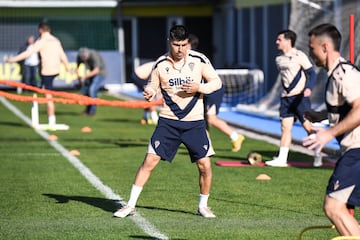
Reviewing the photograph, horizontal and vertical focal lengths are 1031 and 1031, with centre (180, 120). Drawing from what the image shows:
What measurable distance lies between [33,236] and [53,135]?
36.8 feet

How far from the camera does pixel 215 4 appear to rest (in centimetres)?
4056

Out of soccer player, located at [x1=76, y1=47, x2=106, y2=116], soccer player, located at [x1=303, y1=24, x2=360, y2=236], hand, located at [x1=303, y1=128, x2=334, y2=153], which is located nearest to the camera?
hand, located at [x1=303, y1=128, x2=334, y2=153]

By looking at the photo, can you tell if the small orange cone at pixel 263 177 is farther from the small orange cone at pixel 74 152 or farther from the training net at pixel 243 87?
the training net at pixel 243 87

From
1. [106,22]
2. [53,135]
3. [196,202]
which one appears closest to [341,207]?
[196,202]

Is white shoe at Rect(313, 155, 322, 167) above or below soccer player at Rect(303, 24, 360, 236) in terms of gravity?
below

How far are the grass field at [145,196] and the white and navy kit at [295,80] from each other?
97 cm

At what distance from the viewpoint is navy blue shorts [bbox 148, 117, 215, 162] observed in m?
10.7

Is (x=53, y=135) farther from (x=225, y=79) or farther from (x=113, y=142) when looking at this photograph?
(x=225, y=79)

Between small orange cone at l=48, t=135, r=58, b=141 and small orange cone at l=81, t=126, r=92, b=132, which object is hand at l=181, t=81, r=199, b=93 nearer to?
small orange cone at l=48, t=135, r=58, b=141

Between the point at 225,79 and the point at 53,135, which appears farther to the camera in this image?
the point at 225,79

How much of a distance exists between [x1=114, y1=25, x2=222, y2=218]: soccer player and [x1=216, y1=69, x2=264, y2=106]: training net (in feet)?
58.9

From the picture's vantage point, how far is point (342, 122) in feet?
24.4

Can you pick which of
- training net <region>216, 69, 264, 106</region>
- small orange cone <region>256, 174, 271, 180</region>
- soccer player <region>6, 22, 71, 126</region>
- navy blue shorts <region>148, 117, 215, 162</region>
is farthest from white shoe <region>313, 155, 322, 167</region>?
training net <region>216, 69, 264, 106</region>

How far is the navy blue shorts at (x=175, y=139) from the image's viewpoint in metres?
10.7
